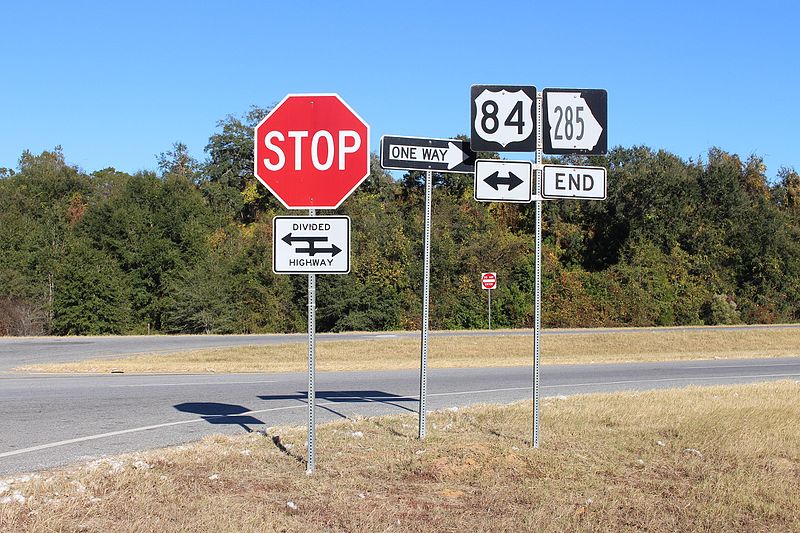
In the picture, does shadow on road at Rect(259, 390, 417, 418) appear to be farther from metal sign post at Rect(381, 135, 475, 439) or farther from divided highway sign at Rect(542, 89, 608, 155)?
divided highway sign at Rect(542, 89, 608, 155)

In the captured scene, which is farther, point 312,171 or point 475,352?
point 475,352

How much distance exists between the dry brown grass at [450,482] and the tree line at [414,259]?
34174 mm

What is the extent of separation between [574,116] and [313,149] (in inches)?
103

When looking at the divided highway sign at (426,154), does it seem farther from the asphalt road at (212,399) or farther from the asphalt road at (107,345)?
the asphalt road at (107,345)

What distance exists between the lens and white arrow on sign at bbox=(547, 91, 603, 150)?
311 inches

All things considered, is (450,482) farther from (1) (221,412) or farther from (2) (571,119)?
(1) (221,412)

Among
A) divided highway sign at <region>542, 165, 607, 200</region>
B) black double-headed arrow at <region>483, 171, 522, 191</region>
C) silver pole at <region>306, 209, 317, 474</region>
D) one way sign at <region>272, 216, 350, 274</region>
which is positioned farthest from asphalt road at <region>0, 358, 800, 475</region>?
one way sign at <region>272, 216, 350, 274</region>

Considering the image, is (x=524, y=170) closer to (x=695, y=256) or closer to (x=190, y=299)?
(x=190, y=299)

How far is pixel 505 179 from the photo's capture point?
791cm

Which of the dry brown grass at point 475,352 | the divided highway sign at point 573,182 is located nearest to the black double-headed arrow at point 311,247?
the divided highway sign at point 573,182

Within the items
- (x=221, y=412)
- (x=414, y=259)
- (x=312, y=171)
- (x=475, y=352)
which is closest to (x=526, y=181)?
(x=312, y=171)

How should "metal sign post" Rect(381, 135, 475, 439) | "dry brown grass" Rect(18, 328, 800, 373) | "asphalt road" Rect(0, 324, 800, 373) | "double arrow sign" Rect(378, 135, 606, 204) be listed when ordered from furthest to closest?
"asphalt road" Rect(0, 324, 800, 373) < "dry brown grass" Rect(18, 328, 800, 373) < "metal sign post" Rect(381, 135, 475, 439) < "double arrow sign" Rect(378, 135, 606, 204)

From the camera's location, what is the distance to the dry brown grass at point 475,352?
20.9 meters

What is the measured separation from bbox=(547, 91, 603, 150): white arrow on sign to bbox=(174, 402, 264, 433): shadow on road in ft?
15.6
